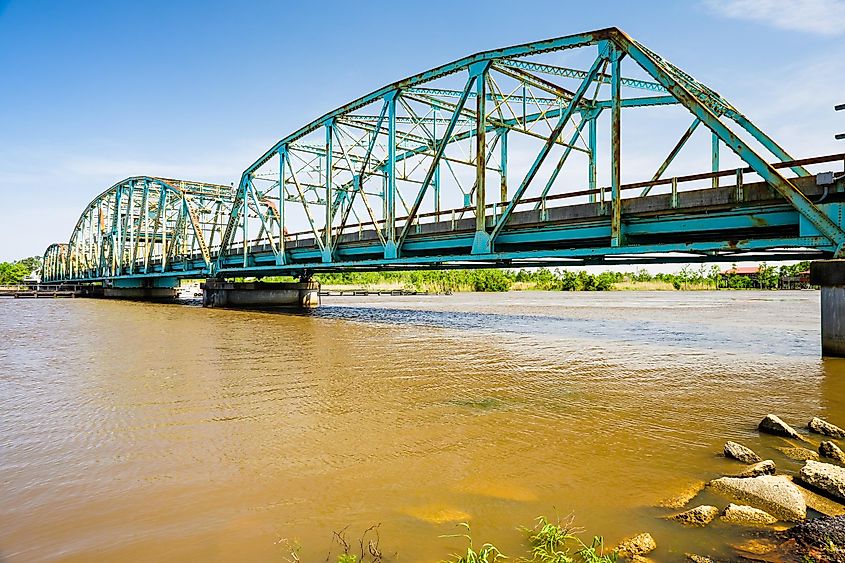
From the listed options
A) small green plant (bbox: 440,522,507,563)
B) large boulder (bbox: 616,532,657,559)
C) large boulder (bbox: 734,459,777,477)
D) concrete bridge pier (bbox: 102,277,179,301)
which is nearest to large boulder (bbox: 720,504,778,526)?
large boulder (bbox: 616,532,657,559)

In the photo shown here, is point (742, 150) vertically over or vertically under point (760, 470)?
over

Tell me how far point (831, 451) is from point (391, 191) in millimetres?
26070

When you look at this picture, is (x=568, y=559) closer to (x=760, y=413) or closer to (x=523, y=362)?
(x=760, y=413)

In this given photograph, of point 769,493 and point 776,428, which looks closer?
point 769,493

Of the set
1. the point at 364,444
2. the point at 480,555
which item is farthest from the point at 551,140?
the point at 480,555

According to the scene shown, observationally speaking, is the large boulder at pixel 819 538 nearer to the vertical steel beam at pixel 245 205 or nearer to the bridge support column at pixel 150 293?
the vertical steel beam at pixel 245 205

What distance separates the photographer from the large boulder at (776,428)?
7.22m

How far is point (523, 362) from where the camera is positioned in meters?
14.9

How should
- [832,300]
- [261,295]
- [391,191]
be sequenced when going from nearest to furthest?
[832,300] < [391,191] < [261,295]

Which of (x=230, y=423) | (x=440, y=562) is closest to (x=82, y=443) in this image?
(x=230, y=423)

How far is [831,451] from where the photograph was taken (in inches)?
248

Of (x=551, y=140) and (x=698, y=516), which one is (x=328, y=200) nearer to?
(x=551, y=140)

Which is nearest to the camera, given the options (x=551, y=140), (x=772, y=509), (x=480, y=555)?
(x=480, y=555)

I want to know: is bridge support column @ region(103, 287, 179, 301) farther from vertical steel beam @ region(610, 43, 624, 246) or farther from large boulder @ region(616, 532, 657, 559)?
large boulder @ region(616, 532, 657, 559)
